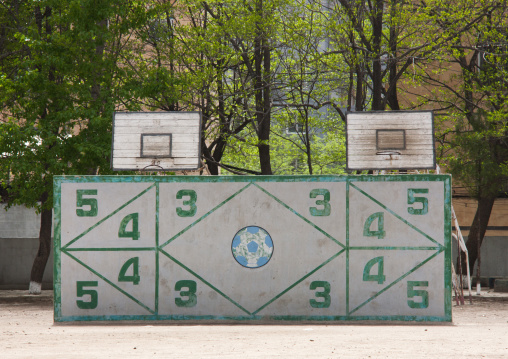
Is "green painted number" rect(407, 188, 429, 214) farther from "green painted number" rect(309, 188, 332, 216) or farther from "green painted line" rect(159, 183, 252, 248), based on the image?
"green painted line" rect(159, 183, 252, 248)

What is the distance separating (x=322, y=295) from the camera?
1178 centimetres

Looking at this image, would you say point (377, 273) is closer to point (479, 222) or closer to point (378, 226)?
point (378, 226)

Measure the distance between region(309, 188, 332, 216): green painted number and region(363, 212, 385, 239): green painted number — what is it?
61 cm

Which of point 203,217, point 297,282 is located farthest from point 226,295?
point 203,217

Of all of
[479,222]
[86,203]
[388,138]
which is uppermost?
[388,138]

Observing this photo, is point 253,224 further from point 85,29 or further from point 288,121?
point 288,121

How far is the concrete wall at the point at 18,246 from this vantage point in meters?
28.9

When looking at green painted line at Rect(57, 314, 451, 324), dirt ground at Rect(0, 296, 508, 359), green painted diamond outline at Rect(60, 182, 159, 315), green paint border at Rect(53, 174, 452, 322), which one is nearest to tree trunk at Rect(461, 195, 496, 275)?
dirt ground at Rect(0, 296, 508, 359)

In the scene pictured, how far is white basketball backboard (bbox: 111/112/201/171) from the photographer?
15.6 meters

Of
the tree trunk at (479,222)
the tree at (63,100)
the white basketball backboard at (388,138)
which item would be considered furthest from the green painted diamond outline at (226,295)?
the tree trunk at (479,222)

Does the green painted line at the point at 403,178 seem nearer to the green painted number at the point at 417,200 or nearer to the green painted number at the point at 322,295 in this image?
the green painted number at the point at 417,200

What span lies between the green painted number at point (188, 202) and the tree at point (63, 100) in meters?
7.71

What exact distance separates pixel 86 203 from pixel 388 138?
6675 mm

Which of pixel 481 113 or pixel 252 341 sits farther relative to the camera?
pixel 481 113
